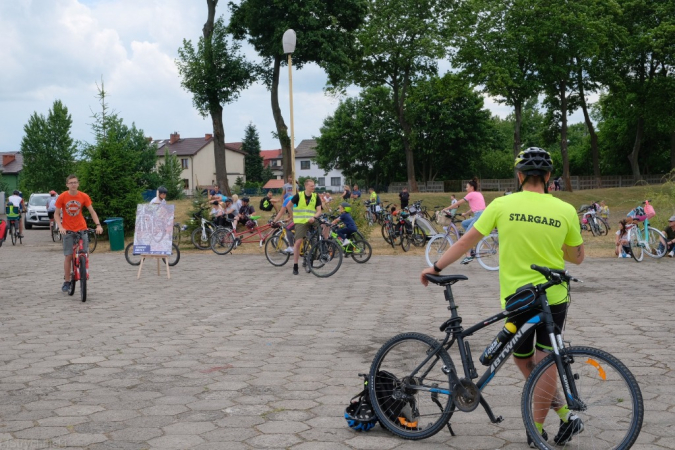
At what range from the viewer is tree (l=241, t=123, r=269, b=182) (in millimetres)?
106125

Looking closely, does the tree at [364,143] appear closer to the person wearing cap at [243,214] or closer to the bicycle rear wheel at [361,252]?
the person wearing cap at [243,214]

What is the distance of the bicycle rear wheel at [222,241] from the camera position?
21.0 meters

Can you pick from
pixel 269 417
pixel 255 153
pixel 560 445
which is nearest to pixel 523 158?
pixel 560 445

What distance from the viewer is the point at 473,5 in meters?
49.6

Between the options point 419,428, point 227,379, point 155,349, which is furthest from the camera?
point 155,349

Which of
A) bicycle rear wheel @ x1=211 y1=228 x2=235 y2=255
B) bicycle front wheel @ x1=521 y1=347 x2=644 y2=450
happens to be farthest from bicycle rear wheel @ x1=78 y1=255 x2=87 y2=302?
bicycle rear wheel @ x1=211 y1=228 x2=235 y2=255

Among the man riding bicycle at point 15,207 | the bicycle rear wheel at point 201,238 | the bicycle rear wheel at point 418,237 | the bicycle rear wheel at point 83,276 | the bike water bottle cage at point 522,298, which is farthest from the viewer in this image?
the man riding bicycle at point 15,207

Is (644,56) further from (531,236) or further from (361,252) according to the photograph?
(531,236)

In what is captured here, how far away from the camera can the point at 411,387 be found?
4.50 metres

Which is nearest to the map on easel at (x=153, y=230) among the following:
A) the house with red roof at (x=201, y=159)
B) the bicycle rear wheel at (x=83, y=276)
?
the bicycle rear wheel at (x=83, y=276)

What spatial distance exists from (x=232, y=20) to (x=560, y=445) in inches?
1475

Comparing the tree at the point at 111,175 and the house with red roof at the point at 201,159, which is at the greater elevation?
the house with red roof at the point at 201,159

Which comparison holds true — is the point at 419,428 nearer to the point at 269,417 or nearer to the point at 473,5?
the point at 269,417

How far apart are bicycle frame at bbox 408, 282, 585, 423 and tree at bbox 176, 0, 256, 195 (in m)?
33.4
